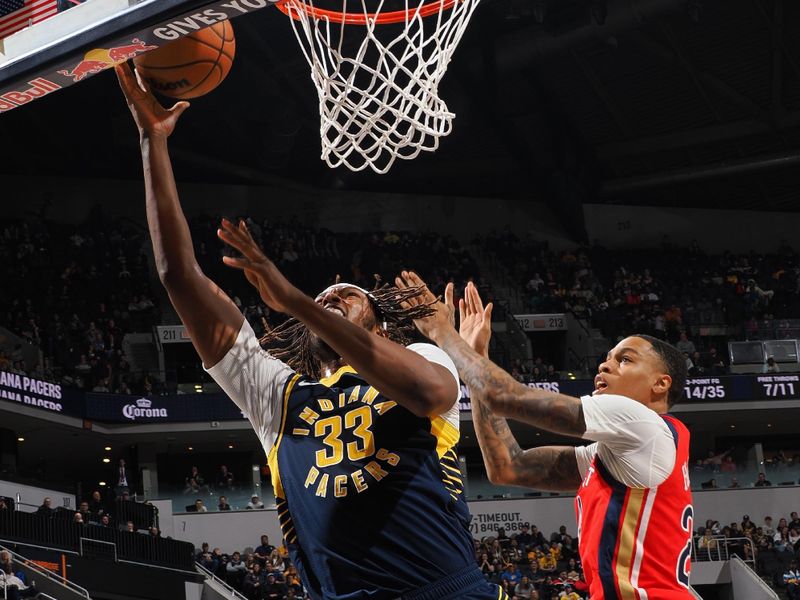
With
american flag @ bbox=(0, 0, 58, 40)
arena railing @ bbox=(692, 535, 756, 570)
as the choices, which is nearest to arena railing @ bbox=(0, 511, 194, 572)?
arena railing @ bbox=(692, 535, 756, 570)

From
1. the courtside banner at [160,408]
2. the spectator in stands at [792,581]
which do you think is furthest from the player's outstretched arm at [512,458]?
the courtside banner at [160,408]

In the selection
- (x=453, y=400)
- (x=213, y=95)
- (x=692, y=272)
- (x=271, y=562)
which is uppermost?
(x=213, y=95)

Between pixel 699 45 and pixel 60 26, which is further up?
pixel 699 45

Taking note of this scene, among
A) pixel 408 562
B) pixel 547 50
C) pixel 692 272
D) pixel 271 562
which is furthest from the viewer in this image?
pixel 692 272

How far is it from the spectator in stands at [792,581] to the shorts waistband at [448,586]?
689 inches

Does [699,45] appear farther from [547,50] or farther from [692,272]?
[692,272]

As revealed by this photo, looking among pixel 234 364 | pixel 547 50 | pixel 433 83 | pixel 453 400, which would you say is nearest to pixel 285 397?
pixel 234 364

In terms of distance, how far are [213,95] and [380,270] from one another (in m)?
5.54

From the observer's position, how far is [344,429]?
3.02m

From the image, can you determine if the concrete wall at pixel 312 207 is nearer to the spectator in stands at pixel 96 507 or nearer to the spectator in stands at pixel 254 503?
the spectator in stands at pixel 254 503

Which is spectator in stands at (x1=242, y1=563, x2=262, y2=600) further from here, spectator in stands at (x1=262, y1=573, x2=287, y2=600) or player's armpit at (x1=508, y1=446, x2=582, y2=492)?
player's armpit at (x1=508, y1=446, x2=582, y2=492)

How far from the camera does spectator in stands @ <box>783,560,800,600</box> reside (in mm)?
18875

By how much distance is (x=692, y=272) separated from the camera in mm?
28875

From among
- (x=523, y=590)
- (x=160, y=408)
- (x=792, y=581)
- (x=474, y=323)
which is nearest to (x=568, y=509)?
(x=792, y=581)
